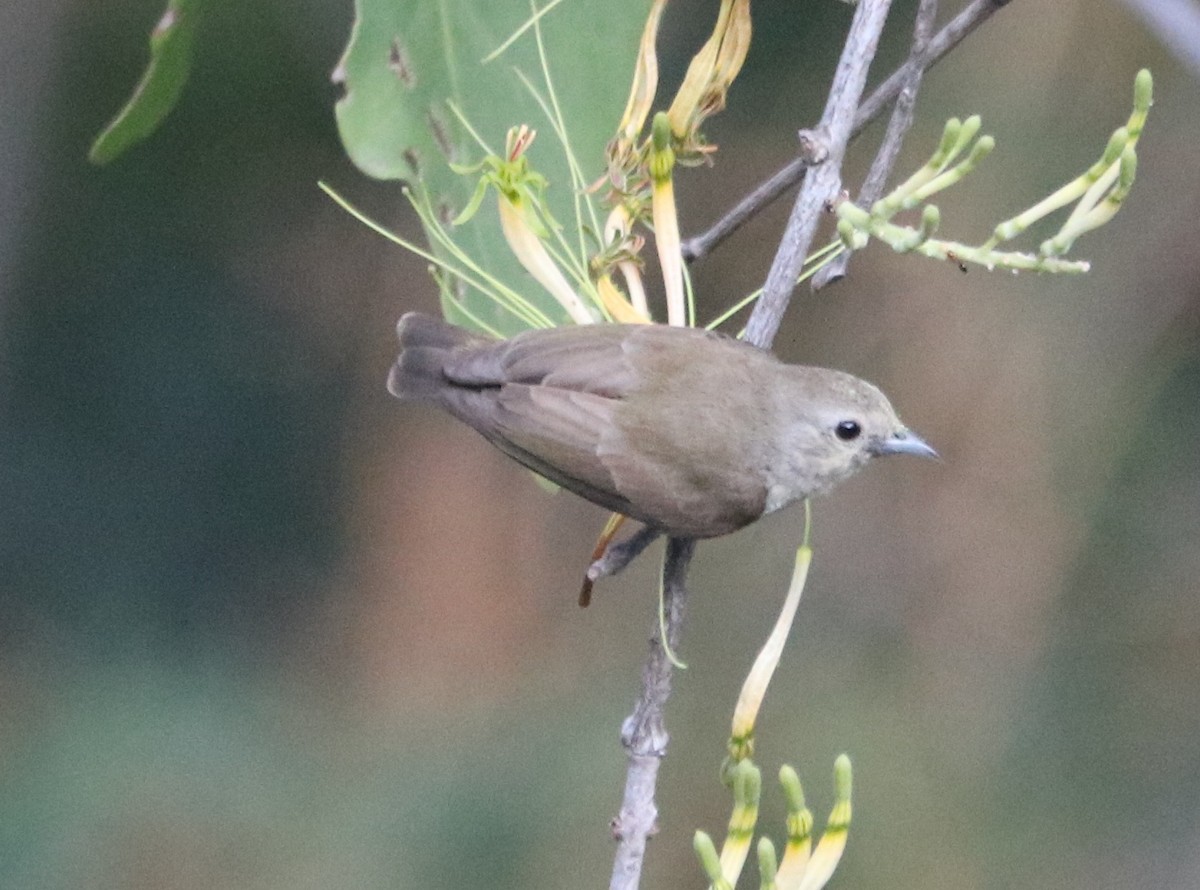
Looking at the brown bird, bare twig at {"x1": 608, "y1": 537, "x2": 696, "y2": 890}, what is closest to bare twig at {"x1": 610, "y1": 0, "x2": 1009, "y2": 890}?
bare twig at {"x1": 608, "y1": 537, "x2": 696, "y2": 890}

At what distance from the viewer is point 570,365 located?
6.72 feet

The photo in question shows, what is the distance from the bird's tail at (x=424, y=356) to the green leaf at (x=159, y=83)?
0.56 meters

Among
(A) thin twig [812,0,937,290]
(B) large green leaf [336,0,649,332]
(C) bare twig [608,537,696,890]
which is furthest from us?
(B) large green leaf [336,0,649,332]

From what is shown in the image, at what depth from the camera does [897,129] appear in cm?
168

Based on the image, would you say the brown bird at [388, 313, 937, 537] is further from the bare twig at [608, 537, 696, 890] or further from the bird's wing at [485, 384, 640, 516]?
the bare twig at [608, 537, 696, 890]

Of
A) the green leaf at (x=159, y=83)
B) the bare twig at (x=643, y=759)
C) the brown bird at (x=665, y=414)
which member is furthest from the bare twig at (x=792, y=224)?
the green leaf at (x=159, y=83)

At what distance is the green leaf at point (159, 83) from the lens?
1.63 m

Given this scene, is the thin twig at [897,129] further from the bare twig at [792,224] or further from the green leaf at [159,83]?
the green leaf at [159,83]

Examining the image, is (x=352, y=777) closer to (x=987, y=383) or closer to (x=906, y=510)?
(x=906, y=510)

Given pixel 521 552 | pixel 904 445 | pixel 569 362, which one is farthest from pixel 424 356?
pixel 521 552

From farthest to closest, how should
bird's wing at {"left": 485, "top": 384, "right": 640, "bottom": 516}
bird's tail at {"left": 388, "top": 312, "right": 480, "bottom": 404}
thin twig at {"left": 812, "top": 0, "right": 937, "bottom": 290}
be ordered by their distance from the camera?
bird's tail at {"left": 388, "top": 312, "right": 480, "bottom": 404} < bird's wing at {"left": 485, "top": 384, "right": 640, "bottom": 516} < thin twig at {"left": 812, "top": 0, "right": 937, "bottom": 290}

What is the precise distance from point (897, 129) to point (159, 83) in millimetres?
878

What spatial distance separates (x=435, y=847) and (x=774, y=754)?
89 centimetres

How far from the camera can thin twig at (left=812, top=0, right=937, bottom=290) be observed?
66.0 inches
